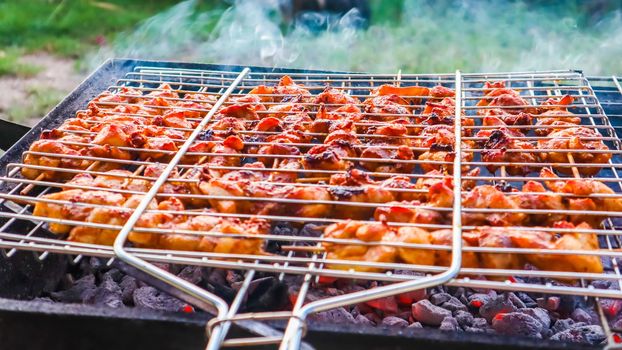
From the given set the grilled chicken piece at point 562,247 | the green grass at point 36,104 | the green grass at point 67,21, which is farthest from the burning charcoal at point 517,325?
the green grass at point 67,21

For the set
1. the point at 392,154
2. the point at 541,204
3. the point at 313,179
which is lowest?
the point at 313,179

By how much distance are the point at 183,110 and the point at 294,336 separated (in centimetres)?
218

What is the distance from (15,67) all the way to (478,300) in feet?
27.3

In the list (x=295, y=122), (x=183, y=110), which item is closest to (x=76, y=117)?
(x=183, y=110)

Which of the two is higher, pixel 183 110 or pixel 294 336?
pixel 183 110

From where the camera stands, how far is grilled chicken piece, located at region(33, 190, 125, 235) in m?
2.90

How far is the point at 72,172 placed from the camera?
3.29 m

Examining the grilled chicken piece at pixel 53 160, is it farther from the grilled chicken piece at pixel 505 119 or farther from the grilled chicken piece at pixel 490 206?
the grilled chicken piece at pixel 505 119

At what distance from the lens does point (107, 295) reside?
3.49 meters

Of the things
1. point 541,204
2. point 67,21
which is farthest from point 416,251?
point 67,21

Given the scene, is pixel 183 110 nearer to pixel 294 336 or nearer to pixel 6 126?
pixel 6 126

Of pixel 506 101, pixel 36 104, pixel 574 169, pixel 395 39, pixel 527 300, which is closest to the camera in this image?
pixel 574 169

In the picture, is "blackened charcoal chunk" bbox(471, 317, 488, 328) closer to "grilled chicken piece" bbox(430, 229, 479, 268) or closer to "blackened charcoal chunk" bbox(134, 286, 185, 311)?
"grilled chicken piece" bbox(430, 229, 479, 268)

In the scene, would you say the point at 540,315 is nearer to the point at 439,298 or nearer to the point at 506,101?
the point at 439,298
